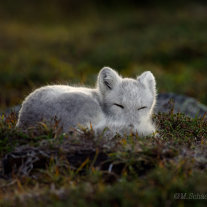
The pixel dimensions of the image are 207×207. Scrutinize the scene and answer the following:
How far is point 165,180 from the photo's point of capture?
2.97m

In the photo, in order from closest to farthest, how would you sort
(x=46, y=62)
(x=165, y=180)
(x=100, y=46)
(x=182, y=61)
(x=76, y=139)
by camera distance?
(x=165, y=180) < (x=76, y=139) < (x=46, y=62) < (x=182, y=61) < (x=100, y=46)

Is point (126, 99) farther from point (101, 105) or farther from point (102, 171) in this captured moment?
point (102, 171)

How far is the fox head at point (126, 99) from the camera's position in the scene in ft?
14.2

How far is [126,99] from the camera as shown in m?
4.36

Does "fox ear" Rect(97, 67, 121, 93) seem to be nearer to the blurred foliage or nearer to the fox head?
the fox head

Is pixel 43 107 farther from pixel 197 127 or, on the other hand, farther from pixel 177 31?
pixel 177 31

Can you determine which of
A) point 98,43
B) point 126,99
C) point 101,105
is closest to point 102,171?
point 126,99

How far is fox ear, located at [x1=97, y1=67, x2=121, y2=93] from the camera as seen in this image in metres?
4.66

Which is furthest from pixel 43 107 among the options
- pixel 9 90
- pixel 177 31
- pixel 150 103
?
pixel 177 31

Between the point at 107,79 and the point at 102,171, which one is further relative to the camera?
the point at 107,79

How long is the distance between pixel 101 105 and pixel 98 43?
13119mm

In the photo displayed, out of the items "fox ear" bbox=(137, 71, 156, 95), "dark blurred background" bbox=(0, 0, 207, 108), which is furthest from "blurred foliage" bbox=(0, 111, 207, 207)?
"dark blurred background" bbox=(0, 0, 207, 108)

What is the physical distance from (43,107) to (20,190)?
1152mm

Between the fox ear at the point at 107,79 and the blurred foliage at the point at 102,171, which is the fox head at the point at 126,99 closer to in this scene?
the fox ear at the point at 107,79
